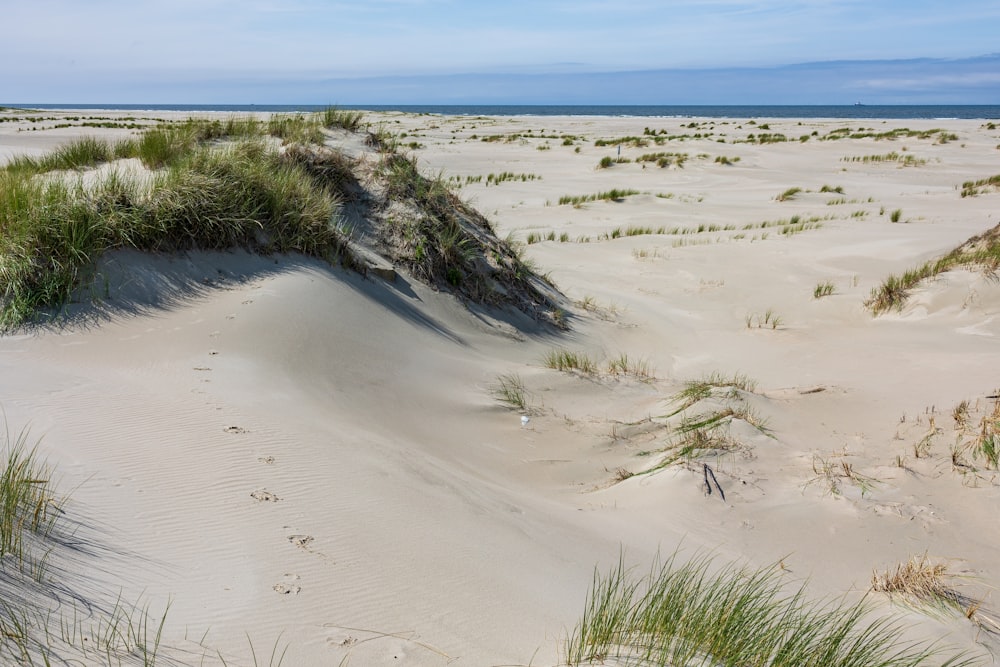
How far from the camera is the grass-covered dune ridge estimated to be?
5559mm

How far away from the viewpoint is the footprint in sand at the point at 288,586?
262 centimetres

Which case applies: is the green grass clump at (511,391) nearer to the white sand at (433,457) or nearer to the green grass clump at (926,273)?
the white sand at (433,457)

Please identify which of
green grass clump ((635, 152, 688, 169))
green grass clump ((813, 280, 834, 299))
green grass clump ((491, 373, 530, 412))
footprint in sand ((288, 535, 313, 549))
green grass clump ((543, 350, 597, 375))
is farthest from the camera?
green grass clump ((635, 152, 688, 169))

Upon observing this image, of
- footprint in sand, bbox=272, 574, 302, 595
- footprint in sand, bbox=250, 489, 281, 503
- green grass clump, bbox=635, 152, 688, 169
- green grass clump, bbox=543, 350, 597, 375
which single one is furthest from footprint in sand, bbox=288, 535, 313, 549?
green grass clump, bbox=635, 152, 688, 169

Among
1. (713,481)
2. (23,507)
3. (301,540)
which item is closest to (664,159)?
(713,481)

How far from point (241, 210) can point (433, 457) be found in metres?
3.34

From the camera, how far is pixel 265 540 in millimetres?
2951

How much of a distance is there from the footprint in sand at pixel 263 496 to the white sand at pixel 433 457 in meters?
0.01

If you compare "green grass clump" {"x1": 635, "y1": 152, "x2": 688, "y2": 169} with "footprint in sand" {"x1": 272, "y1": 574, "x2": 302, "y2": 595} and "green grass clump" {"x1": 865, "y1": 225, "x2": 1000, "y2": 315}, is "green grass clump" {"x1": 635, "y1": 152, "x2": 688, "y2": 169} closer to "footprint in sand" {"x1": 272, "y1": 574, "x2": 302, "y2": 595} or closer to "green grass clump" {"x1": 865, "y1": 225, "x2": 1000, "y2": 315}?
"green grass clump" {"x1": 865, "y1": 225, "x2": 1000, "y2": 315}

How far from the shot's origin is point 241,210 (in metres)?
6.54

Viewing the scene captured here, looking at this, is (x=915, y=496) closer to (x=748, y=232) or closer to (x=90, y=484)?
(x=90, y=484)

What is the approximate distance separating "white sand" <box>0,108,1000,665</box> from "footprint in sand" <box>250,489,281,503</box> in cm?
1

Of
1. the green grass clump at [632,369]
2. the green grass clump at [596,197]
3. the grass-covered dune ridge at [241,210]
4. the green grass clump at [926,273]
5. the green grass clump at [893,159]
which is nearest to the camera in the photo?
the grass-covered dune ridge at [241,210]

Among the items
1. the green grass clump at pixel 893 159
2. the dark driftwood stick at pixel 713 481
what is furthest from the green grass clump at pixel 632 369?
the green grass clump at pixel 893 159
